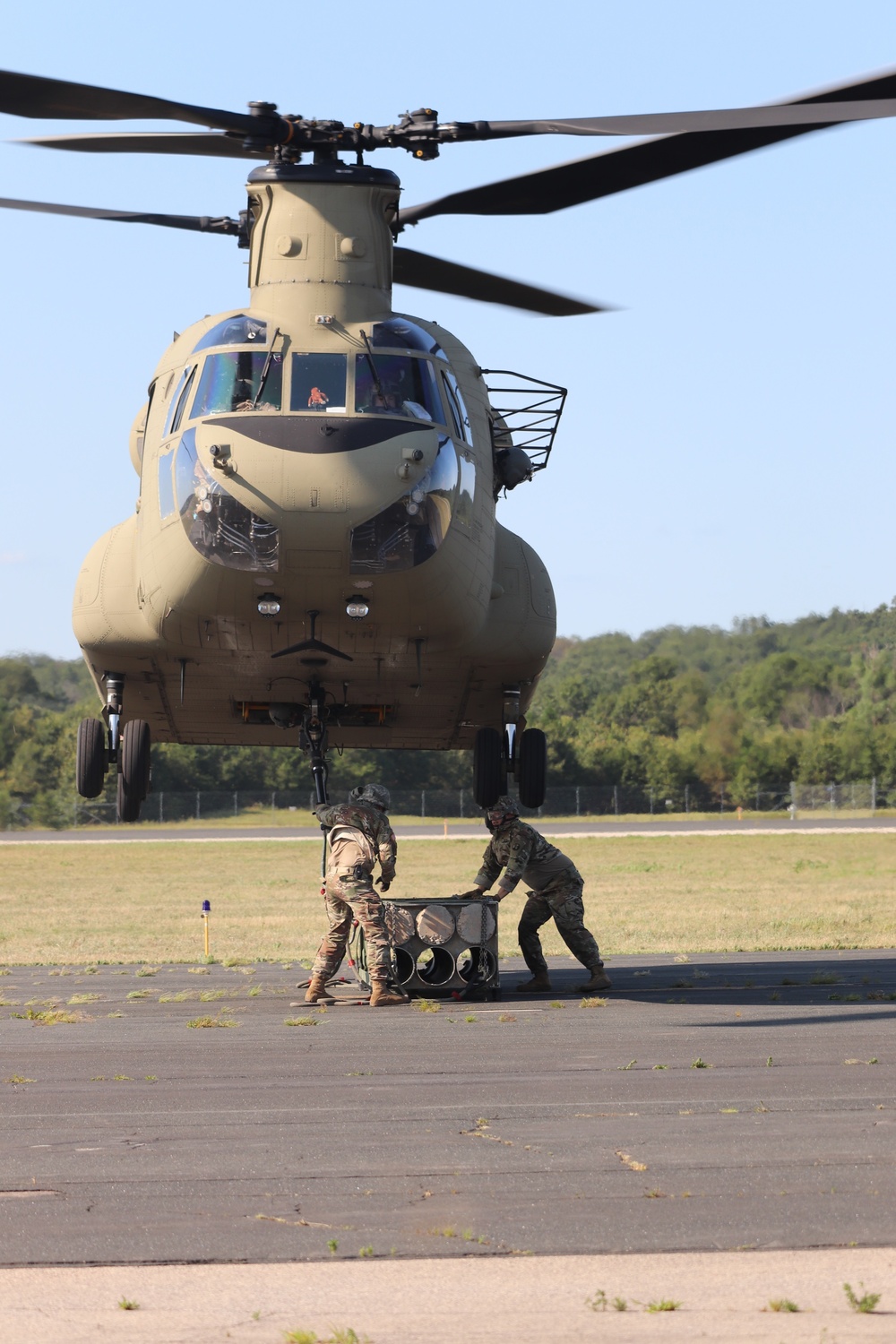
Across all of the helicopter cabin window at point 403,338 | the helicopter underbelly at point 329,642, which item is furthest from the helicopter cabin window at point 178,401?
the helicopter cabin window at point 403,338

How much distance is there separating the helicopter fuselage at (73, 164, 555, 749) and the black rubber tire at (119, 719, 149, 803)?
606 mm

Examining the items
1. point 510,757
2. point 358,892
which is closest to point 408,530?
point 358,892

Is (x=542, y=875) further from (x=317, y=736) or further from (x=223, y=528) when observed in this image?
(x=223, y=528)

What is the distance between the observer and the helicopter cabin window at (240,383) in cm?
1232

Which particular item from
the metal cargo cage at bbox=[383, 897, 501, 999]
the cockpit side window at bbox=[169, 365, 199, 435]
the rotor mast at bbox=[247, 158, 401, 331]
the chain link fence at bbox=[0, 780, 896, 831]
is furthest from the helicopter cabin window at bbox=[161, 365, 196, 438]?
the chain link fence at bbox=[0, 780, 896, 831]

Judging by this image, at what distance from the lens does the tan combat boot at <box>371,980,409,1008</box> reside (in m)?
13.6

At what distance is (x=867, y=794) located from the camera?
83.2 metres

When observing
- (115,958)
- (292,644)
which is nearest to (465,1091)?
(292,644)

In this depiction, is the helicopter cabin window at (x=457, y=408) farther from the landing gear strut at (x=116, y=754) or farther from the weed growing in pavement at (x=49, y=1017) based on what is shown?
the weed growing in pavement at (x=49, y=1017)

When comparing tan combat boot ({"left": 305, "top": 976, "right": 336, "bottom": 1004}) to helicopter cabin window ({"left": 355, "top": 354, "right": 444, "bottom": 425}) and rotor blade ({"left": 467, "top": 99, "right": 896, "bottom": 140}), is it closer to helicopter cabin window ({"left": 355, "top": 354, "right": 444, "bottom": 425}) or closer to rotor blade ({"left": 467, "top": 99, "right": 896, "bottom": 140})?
helicopter cabin window ({"left": 355, "top": 354, "right": 444, "bottom": 425})

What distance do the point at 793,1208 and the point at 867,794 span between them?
80.1 metres

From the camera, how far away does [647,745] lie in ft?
289

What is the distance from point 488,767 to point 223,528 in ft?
14.8

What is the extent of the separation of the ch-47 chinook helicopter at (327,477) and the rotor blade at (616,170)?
0.03 m
